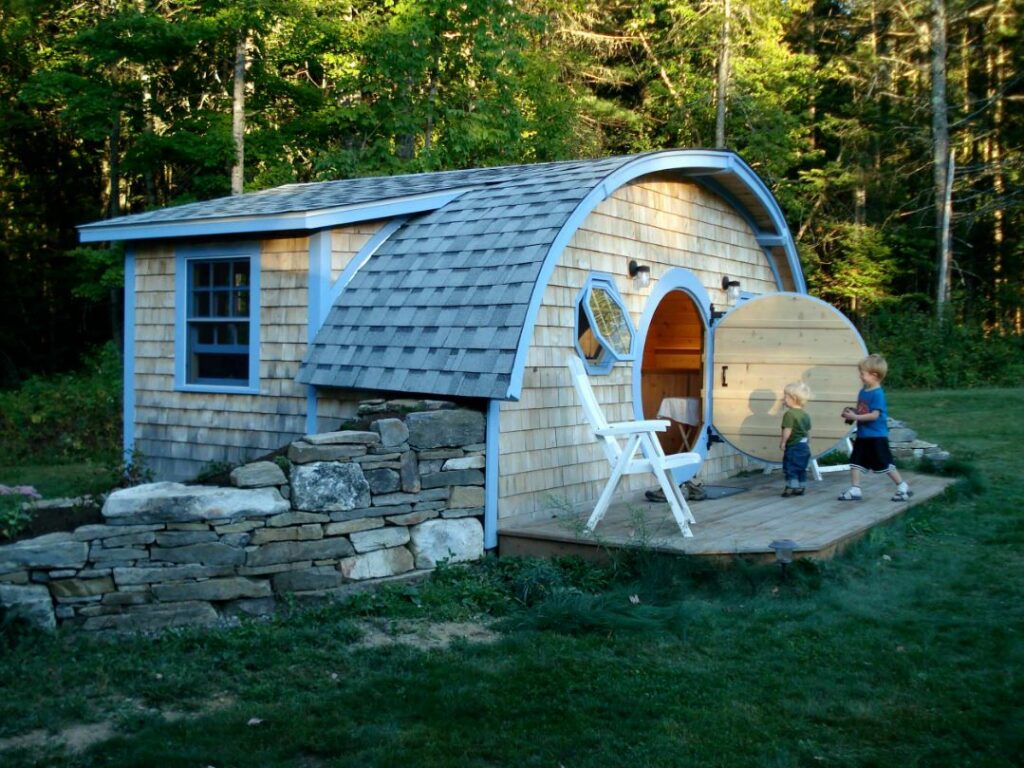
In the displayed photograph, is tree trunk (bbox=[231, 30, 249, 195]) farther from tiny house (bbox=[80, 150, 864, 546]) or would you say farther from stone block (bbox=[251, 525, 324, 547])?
stone block (bbox=[251, 525, 324, 547])

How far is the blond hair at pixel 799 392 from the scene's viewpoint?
357 inches

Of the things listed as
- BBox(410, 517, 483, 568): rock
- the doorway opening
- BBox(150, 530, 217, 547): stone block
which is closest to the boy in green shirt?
the doorway opening

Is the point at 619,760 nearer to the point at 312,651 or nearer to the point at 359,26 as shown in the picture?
the point at 312,651

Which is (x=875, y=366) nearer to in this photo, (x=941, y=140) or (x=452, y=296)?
(x=452, y=296)

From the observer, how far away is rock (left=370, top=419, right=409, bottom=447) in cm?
669

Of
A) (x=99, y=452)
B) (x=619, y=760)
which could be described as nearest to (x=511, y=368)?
(x=619, y=760)

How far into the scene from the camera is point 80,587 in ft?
18.5

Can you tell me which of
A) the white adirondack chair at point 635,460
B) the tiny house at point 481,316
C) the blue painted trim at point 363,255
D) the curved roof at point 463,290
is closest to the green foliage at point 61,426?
the tiny house at point 481,316

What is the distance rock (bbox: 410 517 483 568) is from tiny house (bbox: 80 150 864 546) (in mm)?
133

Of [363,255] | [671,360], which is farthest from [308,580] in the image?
[671,360]

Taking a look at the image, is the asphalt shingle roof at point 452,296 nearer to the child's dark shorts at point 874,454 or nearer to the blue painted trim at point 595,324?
the blue painted trim at point 595,324

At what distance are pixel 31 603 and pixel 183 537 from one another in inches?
33.5

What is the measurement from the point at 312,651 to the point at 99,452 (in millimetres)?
9310

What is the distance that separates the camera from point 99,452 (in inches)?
536
